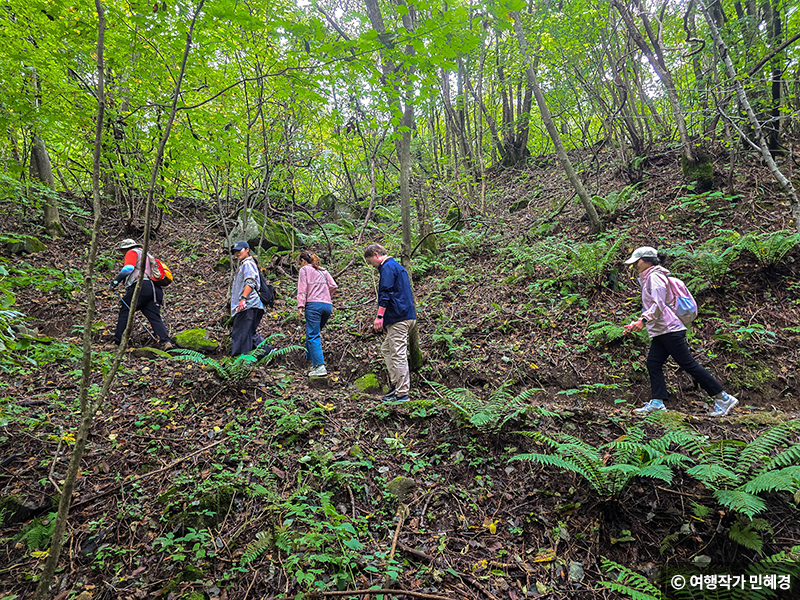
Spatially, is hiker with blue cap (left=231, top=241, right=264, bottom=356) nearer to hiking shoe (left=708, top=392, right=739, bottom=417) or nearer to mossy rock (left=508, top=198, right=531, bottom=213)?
hiking shoe (left=708, top=392, right=739, bottom=417)

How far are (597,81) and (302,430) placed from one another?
1230cm

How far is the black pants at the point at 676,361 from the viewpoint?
451 centimetres

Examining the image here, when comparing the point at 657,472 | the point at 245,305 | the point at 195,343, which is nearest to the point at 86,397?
the point at 657,472

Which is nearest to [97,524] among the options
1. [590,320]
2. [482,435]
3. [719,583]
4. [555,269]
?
[482,435]

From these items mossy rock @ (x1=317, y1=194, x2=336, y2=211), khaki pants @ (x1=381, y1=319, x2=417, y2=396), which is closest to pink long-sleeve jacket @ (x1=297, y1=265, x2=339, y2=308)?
khaki pants @ (x1=381, y1=319, x2=417, y2=396)

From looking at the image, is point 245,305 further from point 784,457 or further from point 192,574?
point 784,457

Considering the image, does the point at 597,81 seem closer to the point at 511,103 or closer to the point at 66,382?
the point at 511,103

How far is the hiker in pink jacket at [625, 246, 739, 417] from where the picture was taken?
450cm

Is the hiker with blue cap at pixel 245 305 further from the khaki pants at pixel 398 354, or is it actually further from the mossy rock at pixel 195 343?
the khaki pants at pixel 398 354

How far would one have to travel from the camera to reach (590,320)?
21.6 feet

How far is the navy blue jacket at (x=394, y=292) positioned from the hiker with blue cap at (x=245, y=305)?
2362 millimetres

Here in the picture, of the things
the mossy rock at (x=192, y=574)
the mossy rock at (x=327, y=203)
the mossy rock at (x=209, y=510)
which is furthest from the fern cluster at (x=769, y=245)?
the mossy rock at (x=327, y=203)

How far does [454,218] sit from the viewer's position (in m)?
12.2

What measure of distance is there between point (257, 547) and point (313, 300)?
4020mm
